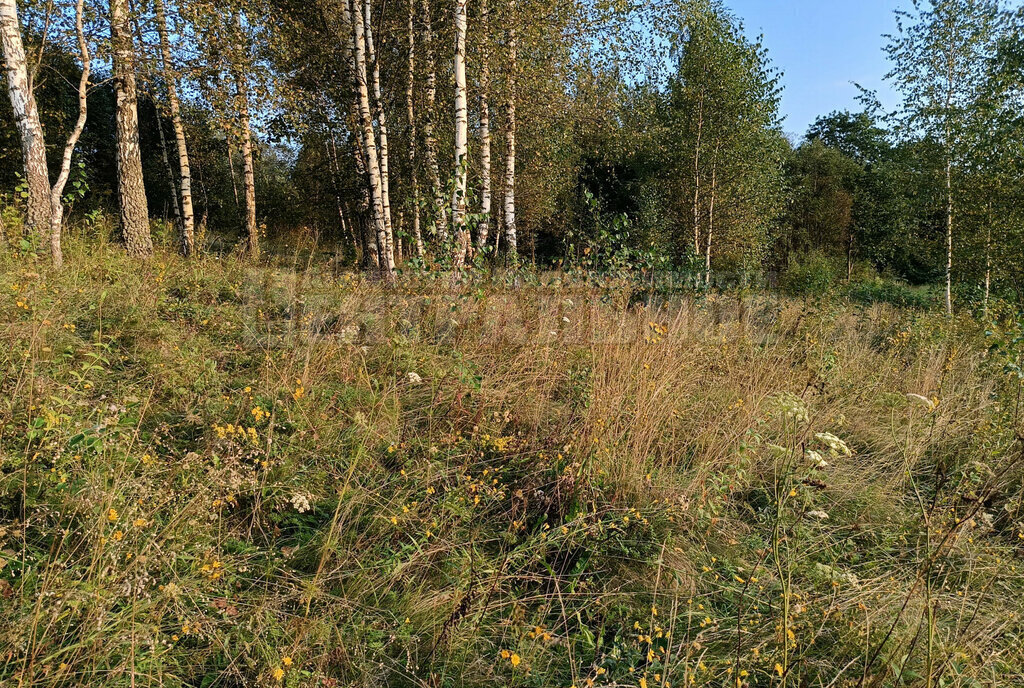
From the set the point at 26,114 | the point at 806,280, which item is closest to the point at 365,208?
the point at 26,114

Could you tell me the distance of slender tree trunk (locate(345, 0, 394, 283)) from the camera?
7254mm

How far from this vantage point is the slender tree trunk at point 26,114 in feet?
15.9

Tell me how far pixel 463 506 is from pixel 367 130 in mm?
6451

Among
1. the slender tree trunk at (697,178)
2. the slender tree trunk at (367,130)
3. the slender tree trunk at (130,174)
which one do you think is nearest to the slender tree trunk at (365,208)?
the slender tree trunk at (367,130)

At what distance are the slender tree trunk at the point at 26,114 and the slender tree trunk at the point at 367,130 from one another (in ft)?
11.4

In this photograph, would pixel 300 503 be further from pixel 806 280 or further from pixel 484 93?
pixel 806 280

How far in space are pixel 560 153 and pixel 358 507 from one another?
58.3ft

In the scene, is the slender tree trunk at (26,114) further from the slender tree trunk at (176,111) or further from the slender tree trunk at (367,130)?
the slender tree trunk at (367,130)

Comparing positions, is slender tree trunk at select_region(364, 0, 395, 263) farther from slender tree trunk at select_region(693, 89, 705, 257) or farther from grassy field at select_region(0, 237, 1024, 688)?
slender tree trunk at select_region(693, 89, 705, 257)

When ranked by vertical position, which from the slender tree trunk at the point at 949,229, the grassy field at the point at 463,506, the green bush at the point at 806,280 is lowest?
the grassy field at the point at 463,506

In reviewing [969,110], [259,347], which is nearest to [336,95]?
[259,347]

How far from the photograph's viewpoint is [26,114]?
5.08 m

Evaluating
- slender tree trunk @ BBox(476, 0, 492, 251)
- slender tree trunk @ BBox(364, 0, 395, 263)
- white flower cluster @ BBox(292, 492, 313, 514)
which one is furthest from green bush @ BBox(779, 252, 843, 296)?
white flower cluster @ BBox(292, 492, 313, 514)

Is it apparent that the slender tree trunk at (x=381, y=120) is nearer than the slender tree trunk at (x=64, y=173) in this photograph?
No
